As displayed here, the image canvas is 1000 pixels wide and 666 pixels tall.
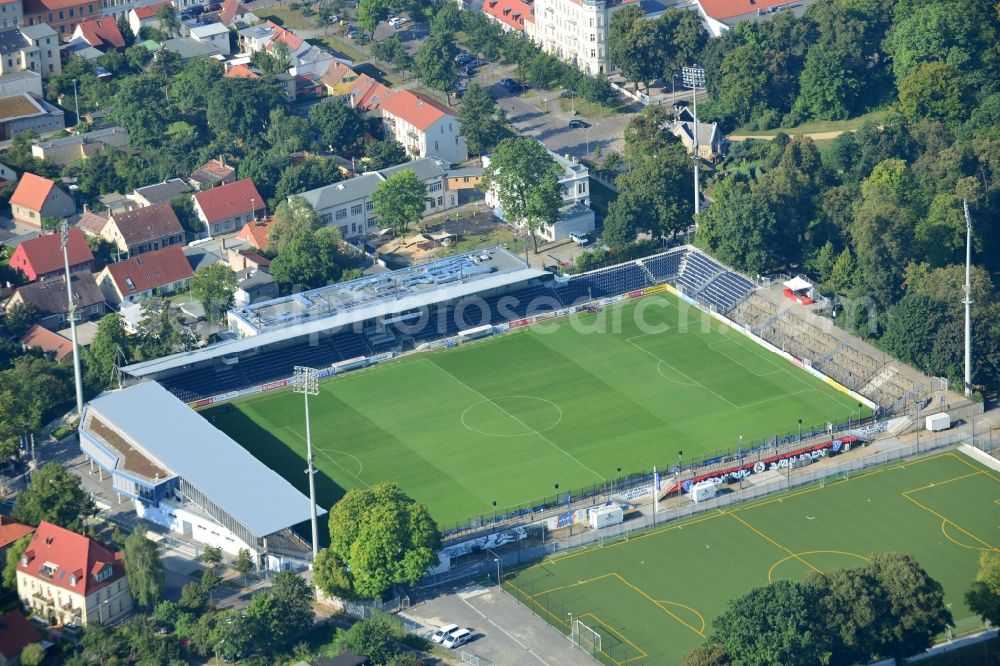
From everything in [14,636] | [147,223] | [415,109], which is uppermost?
[415,109]

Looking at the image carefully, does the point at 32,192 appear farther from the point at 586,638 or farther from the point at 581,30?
the point at 586,638

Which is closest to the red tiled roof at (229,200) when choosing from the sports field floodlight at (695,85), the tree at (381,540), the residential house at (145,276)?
the residential house at (145,276)

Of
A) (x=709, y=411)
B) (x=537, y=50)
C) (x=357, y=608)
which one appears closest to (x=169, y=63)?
(x=537, y=50)

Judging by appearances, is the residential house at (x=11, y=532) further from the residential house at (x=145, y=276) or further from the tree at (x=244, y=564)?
the residential house at (x=145, y=276)

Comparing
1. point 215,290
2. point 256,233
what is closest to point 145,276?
point 215,290

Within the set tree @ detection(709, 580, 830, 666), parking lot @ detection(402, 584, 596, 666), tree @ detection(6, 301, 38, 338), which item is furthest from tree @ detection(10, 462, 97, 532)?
tree @ detection(709, 580, 830, 666)

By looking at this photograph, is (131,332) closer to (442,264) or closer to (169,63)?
(442,264)
